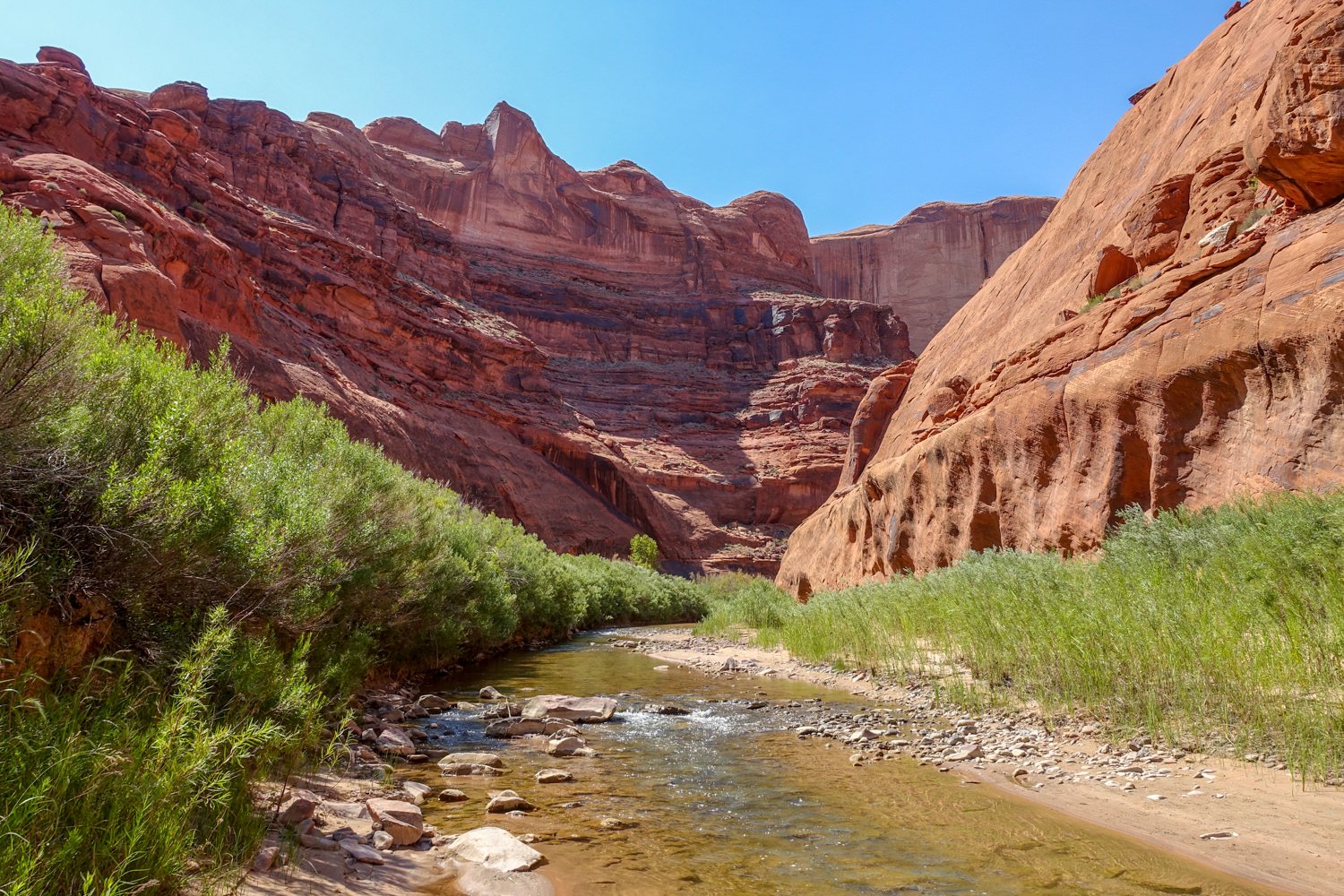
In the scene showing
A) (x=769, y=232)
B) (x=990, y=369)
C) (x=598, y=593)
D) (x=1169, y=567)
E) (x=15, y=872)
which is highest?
(x=769, y=232)

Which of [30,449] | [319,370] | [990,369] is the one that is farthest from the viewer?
[319,370]

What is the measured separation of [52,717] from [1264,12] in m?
22.6

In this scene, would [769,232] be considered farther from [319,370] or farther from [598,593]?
[598,593]

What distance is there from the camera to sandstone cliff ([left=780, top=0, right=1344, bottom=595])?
9.67 meters

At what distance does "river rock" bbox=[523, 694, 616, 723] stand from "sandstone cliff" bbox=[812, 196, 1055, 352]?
3816 inches

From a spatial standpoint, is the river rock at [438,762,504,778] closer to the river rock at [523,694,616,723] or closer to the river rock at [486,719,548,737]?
the river rock at [486,719,548,737]

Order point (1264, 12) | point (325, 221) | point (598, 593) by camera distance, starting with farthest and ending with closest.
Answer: point (325, 221), point (598, 593), point (1264, 12)

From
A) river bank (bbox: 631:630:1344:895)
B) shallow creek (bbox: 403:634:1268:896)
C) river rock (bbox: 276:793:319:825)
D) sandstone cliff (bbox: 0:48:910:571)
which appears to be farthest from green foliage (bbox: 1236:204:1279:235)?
sandstone cliff (bbox: 0:48:910:571)

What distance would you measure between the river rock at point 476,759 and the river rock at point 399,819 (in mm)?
1768

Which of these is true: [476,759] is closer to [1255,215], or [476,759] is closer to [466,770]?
[466,770]

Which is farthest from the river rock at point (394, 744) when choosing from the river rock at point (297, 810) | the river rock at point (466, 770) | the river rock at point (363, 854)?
Answer: the river rock at point (363, 854)

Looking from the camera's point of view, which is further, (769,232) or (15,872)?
(769,232)

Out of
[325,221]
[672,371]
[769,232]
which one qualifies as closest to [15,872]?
[325,221]

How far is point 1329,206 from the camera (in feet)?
33.4
